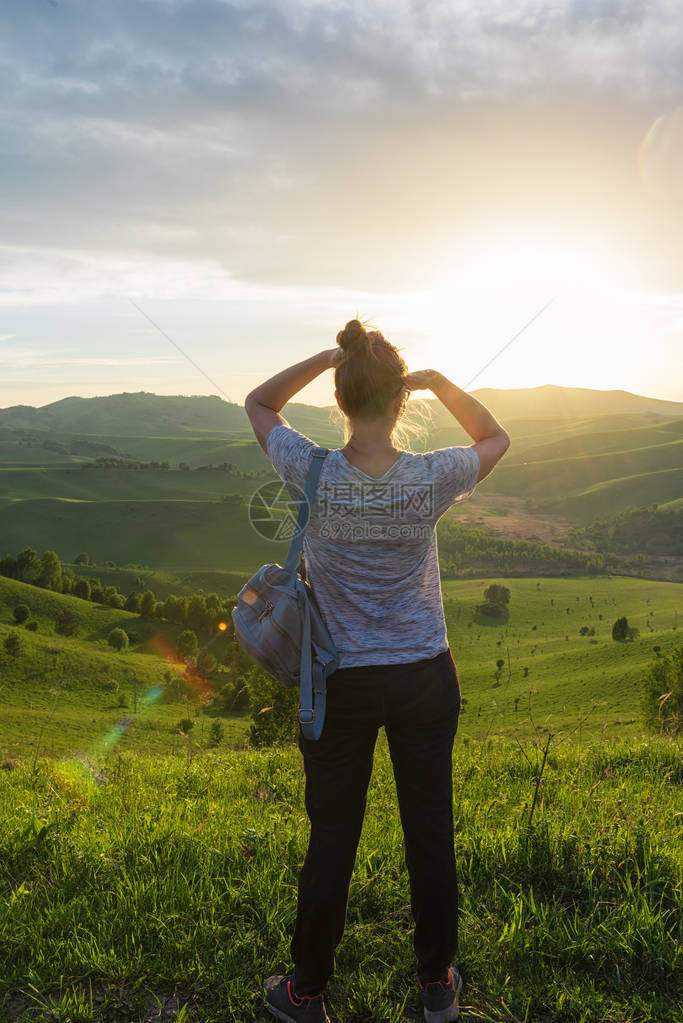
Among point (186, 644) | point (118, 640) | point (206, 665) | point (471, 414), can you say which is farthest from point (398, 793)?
point (118, 640)

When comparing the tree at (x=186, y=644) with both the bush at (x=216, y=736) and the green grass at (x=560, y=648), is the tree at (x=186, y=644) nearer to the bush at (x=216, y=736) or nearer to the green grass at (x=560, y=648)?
the green grass at (x=560, y=648)

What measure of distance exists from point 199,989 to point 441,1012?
3.35 feet

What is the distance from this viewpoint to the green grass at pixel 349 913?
104 inches

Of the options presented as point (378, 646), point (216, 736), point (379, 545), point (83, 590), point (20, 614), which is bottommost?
point (83, 590)

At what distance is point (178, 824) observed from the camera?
149 inches

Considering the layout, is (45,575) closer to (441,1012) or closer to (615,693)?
(615,693)

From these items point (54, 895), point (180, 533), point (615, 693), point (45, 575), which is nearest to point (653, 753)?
point (54, 895)

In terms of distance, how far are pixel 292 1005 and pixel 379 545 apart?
1.91 m

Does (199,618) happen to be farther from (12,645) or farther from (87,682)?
(12,645)

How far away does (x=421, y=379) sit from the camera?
8.34 ft

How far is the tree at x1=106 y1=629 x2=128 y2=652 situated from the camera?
76562 mm

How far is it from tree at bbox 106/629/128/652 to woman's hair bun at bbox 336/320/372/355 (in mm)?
80659

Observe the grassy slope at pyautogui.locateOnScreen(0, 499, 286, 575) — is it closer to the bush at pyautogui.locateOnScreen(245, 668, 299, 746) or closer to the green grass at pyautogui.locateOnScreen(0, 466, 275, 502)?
the green grass at pyautogui.locateOnScreen(0, 466, 275, 502)

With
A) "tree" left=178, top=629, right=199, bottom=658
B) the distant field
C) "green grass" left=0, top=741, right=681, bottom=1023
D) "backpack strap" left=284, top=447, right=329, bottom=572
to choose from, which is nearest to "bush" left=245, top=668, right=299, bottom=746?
the distant field
